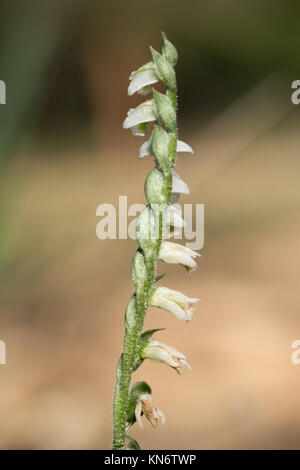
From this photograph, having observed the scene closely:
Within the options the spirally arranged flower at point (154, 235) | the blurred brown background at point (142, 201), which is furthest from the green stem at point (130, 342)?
the blurred brown background at point (142, 201)

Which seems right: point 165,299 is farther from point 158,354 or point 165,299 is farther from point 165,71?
point 165,71

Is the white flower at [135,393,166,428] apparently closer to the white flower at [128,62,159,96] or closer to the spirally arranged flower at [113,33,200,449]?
the spirally arranged flower at [113,33,200,449]

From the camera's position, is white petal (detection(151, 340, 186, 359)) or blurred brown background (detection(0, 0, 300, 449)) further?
blurred brown background (detection(0, 0, 300, 449))

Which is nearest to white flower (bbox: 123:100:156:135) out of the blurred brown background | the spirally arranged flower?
the spirally arranged flower

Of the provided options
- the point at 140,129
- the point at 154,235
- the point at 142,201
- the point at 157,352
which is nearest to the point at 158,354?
the point at 157,352

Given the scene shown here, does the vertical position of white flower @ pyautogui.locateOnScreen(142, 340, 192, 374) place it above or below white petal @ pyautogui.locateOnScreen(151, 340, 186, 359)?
below

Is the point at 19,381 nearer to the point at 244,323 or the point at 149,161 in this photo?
the point at 244,323

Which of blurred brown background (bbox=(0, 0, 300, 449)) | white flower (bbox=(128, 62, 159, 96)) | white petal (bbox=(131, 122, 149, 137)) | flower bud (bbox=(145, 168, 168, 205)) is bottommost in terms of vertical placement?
flower bud (bbox=(145, 168, 168, 205))

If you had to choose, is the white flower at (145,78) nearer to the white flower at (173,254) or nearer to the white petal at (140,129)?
the white petal at (140,129)
